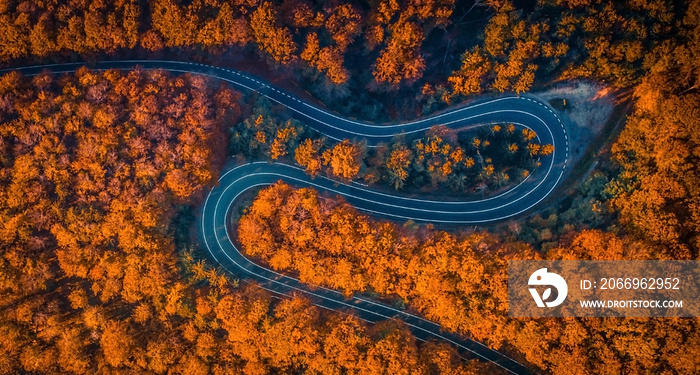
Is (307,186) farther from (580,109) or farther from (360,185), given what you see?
(580,109)

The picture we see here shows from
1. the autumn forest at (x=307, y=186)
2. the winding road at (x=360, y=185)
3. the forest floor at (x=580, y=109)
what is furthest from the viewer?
the forest floor at (x=580, y=109)

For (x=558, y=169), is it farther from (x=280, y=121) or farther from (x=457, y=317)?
(x=280, y=121)

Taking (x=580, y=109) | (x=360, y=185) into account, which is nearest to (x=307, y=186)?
(x=360, y=185)

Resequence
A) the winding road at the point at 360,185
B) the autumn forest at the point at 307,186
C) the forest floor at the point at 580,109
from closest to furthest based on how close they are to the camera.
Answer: the autumn forest at the point at 307,186 < the winding road at the point at 360,185 < the forest floor at the point at 580,109

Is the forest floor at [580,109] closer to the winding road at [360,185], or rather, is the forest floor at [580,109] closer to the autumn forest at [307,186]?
the autumn forest at [307,186]

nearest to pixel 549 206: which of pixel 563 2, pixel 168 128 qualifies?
pixel 563 2

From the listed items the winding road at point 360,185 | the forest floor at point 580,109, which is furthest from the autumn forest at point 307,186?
the winding road at point 360,185
